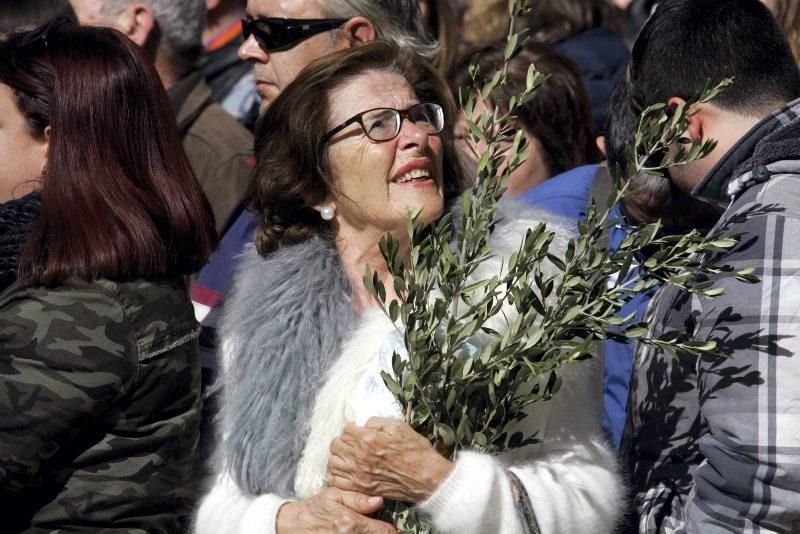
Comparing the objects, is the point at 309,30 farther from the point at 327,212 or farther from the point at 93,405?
the point at 93,405

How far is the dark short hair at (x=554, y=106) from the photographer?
12.8ft

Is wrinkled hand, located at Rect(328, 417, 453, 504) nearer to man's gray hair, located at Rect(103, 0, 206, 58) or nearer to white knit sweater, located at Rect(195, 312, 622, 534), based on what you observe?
white knit sweater, located at Rect(195, 312, 622, 534)

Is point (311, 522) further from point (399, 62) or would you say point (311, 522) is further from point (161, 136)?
point (399, 62)

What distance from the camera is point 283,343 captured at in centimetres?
265

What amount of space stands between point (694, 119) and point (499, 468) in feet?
2.95

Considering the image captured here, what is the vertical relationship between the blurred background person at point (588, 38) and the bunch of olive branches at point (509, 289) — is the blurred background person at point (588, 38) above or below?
below

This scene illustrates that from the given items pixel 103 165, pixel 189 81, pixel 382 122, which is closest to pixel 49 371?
pixel 103 165

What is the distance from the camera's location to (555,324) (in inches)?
83.0

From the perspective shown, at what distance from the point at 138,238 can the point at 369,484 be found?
759 mm

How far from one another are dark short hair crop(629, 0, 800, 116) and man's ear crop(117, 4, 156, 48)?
242cm

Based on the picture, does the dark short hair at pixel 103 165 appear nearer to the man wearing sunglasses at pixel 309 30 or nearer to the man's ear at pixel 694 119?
the man wearing sunglasses at pixel 309 30

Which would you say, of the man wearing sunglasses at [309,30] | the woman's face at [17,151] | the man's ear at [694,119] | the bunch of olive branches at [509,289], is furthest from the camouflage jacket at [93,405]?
the man wearing sunglasses at [309,30]

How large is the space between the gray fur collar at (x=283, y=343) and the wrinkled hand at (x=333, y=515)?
99 mm

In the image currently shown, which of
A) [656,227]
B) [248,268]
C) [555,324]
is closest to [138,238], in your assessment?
[248,268]
